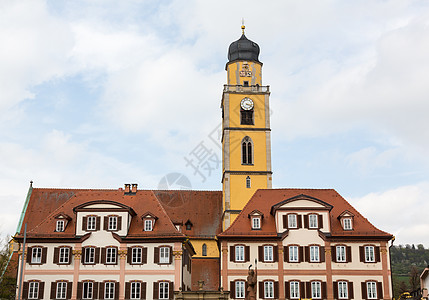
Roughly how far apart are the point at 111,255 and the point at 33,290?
26.8 ft

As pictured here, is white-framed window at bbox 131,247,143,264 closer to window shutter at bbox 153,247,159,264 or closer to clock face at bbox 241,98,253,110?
window shutter at bbox 153,247,159,264

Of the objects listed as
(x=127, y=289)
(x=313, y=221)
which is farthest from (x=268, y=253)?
(x=127, y=289)

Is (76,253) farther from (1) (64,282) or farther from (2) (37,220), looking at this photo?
(2) (37,220)

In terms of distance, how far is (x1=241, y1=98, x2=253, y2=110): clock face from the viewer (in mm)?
81250

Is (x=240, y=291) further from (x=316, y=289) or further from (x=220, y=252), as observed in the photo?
(x=316, y=289)

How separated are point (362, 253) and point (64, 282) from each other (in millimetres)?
29867

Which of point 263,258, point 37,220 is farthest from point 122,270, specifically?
point 37,220

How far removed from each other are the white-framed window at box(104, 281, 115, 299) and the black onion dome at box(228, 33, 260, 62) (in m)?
41.6

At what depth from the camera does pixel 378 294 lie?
185 feet

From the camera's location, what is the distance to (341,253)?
57.7m

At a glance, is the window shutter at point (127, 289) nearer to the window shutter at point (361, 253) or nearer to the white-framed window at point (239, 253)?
the white-framed window at point (239, 253)

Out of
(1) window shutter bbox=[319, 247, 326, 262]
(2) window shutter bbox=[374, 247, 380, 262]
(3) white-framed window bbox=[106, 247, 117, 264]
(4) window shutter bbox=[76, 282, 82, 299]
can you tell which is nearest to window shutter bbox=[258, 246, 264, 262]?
(1) window shutter bbox=[319, 247, 326, 262]

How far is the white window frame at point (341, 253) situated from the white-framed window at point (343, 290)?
7.48ft

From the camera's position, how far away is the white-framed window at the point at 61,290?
56.0 metres
